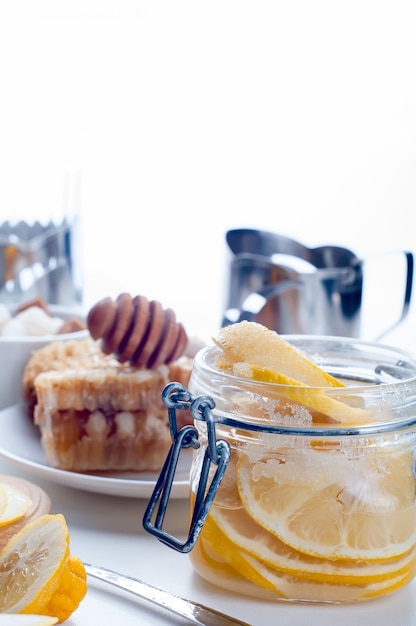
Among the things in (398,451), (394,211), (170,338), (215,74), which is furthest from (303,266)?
(215,74)

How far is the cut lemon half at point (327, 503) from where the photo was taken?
523 millimetres

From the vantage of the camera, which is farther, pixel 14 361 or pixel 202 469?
pixel 14 361

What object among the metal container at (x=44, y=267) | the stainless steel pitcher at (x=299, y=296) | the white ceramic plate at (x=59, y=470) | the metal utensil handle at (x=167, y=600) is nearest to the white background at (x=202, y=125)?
the metal container at (x=44, y=267)

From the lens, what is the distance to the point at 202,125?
88.9 inches

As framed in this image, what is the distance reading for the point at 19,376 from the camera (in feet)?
3.20

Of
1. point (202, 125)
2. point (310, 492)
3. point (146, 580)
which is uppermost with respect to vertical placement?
point (202, 125)

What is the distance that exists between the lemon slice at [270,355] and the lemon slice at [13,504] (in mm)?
182

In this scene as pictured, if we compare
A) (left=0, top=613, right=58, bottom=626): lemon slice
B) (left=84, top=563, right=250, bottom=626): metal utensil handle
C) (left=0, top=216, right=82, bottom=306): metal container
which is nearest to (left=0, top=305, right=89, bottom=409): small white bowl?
(left=0, top=216, right=82, bottom=306): metal container

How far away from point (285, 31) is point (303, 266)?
1096 mm

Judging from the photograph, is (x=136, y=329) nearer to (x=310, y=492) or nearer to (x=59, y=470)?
(x=59, y=470)

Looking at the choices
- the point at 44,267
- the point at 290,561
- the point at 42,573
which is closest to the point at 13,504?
the point at 42,573

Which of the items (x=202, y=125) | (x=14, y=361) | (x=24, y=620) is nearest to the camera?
(x=24, y=620)

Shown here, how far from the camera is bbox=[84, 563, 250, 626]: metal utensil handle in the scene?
1.69ft

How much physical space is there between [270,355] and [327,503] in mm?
101
